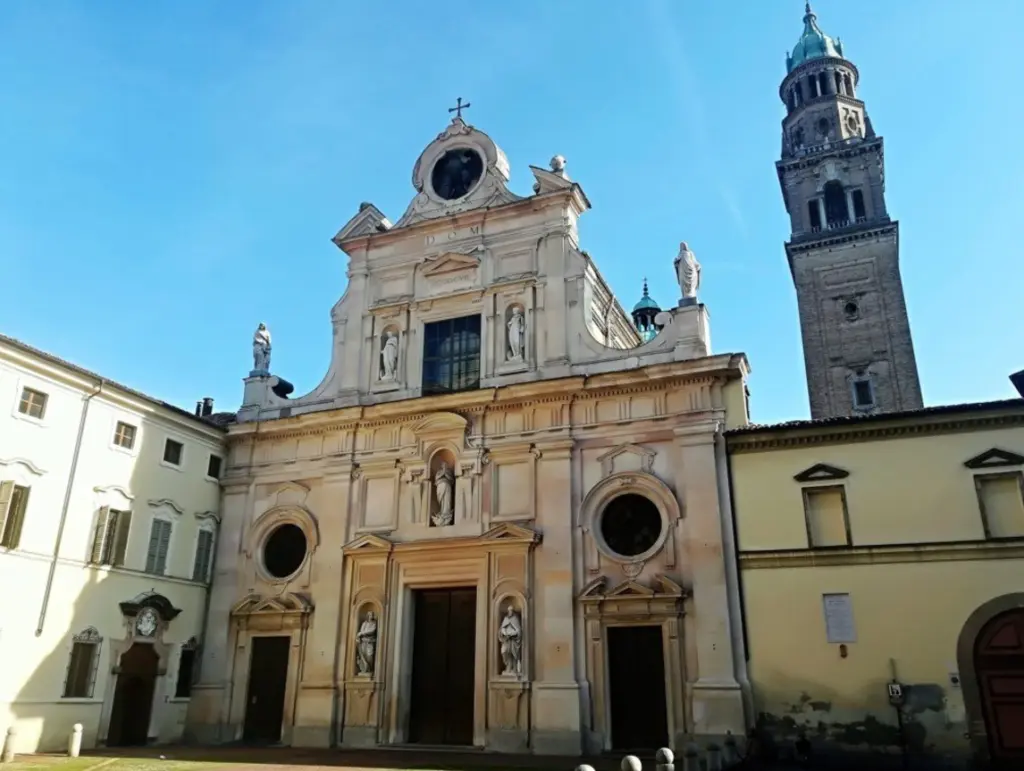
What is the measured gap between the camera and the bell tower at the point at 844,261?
40.9 m

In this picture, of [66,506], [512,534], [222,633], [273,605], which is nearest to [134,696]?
[222,633]

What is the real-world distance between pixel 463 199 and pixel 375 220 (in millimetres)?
3110

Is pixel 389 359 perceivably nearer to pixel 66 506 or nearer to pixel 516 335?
pixel 516 335

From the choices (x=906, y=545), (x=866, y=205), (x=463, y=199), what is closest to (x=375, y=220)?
(x=463, y=199)

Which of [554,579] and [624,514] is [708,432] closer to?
[624,514]

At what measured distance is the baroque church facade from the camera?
1856 cm

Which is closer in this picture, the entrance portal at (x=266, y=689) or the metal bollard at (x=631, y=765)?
the metal bollard at (x=631, y=765)

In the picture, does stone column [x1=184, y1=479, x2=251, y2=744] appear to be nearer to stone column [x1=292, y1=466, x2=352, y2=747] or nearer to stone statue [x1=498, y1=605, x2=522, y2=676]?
stone column [x1=292, y1=466, x2=352, y2=747]

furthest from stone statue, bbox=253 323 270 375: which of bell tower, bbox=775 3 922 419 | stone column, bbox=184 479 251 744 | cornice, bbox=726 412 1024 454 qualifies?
bell tower, bbox=775 3 922 419

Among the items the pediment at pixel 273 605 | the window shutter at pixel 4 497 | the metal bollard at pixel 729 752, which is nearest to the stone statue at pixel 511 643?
the metal bollard at pixel 729 752

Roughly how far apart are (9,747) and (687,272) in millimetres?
19217

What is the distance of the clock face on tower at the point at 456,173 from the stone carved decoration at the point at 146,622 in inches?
582

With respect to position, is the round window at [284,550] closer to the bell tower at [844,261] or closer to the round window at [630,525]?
the round window at [630,525]

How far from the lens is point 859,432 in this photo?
1817 cm
